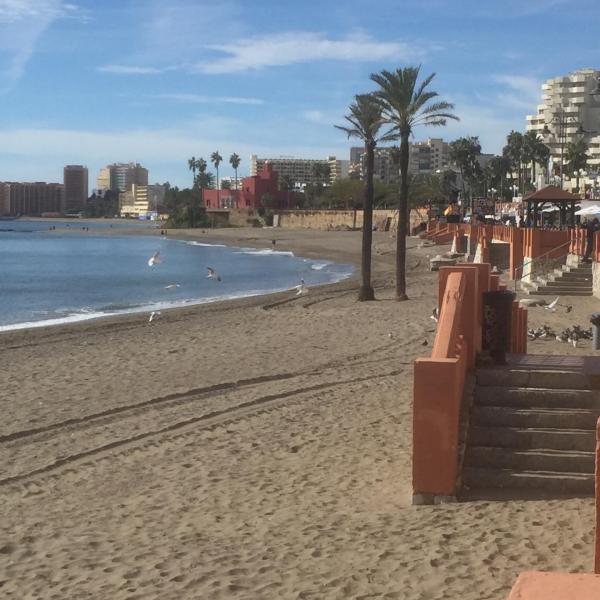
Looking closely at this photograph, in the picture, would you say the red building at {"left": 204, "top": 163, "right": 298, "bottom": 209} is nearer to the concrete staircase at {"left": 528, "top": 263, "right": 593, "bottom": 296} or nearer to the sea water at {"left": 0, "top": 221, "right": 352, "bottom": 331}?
the sea water at {"left": 0, "top": 221, "right": 352, "bottom": 331}

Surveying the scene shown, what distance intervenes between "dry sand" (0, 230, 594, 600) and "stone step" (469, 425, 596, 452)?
31.0 inches

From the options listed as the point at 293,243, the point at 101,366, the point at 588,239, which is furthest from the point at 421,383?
the point at 293,243

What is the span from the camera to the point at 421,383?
24.0ft

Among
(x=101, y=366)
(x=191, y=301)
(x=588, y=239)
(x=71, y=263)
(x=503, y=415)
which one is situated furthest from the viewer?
(x=71, y=263)

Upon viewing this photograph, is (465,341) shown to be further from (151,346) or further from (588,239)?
(588,239)

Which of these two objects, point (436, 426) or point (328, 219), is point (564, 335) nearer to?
point (436, 426)

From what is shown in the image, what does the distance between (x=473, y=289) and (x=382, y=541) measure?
3633 mm

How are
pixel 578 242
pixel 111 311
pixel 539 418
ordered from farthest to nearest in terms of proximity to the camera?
pixel 111 311 < pixel 578 242 < pixel 539 418

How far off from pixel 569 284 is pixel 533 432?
1718 cm

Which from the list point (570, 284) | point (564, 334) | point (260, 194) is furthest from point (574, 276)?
point (260, 194)

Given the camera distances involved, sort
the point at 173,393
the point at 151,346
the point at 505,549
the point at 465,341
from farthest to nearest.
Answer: the point at 151,346, the point at 173,393, the point at 465,341, the point at 505,549

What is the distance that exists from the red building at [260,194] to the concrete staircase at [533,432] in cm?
13950

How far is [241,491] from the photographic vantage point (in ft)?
27.7

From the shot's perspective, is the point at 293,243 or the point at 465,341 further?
the point at 293,243
